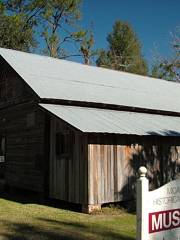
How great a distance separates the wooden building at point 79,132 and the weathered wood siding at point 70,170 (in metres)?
0.03

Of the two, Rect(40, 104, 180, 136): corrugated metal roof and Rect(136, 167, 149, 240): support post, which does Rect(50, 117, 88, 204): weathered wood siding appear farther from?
Rect(136, 167, 149, 240): support post

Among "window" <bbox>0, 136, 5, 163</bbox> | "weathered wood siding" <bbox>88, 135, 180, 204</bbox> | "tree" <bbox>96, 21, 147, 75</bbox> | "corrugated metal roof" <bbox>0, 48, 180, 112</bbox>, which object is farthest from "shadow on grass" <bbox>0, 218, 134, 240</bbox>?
"tree" <bbox>96, 21, 147, 75</bbox>

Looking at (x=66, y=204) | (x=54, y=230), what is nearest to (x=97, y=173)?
(x=66, y=204)

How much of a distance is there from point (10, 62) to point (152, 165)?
6773 millimetres

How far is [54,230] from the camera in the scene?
32.9 feet

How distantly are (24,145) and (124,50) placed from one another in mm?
48463

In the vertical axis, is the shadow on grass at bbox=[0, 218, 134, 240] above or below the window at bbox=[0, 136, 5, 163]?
below

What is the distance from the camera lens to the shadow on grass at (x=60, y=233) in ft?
30.5

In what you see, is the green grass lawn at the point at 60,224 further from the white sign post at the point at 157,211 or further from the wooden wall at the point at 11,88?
the wooden wall at the point at 11,88

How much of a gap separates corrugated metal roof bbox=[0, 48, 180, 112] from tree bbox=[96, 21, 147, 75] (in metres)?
34.8

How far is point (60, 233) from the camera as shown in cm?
970

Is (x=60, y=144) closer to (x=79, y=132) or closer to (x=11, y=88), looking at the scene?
(x=79, y=132)

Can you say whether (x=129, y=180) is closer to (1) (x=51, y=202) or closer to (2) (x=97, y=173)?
(2) (x=97, y=173)

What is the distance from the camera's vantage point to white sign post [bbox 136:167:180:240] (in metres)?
5.23
